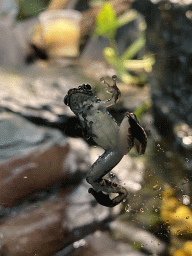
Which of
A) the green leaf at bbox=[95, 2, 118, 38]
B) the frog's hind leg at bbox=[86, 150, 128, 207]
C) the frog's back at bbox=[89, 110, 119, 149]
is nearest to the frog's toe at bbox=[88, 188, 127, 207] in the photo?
the frog's hind leg at bbox=[86, 150, 128, 207]

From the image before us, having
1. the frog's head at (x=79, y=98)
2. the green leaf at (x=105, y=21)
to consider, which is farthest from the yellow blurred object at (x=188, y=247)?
the green leaf at (x=105, y=21)

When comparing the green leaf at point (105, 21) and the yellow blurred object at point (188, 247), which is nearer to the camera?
the yellow blurred object at point (188, 247)

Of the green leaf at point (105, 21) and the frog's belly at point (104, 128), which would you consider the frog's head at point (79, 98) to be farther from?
the green leaf at point (105, 21)

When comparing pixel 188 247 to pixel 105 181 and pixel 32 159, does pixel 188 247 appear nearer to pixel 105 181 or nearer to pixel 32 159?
pixel 105 181

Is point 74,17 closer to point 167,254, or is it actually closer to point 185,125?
point 185,125

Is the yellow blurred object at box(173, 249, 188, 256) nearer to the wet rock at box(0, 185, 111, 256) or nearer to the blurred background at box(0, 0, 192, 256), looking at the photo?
the blurred background at box(0, 0, 192, 256)

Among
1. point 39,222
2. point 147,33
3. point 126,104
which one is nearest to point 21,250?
point 39,222

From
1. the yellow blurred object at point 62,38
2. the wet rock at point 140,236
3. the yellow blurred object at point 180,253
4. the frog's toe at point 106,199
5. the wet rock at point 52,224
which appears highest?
the yellow blurred object at point 62,38

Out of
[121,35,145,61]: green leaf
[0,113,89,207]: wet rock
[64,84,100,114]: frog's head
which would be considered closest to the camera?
[64,84,100,114]: frog's head
